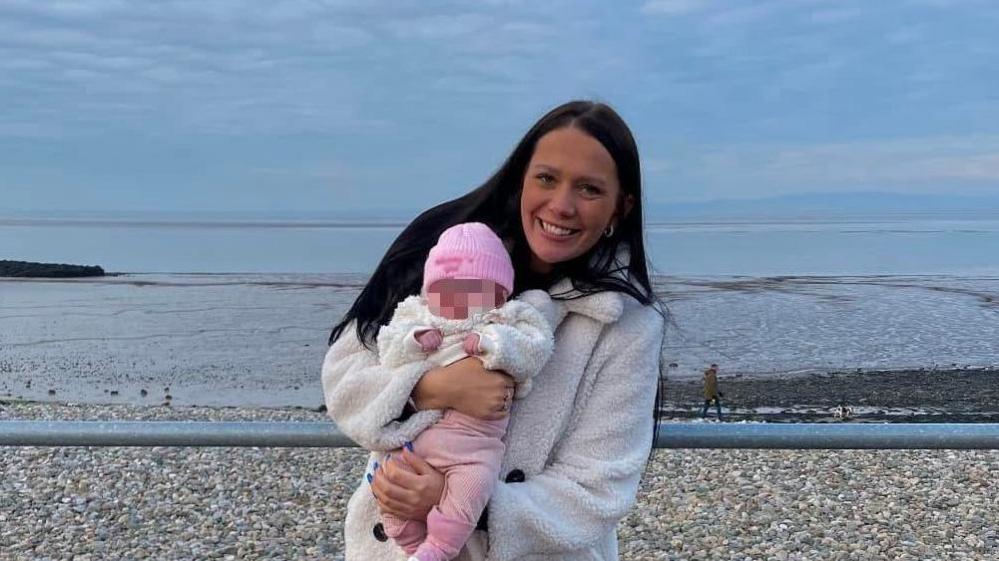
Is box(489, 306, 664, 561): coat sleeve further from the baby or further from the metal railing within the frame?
the metal railing

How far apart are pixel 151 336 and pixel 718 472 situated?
19.9m

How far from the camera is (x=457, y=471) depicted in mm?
1859

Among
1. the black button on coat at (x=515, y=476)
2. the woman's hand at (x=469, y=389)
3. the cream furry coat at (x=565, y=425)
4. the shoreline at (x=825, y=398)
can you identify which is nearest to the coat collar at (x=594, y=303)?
the cream furry coat at (x=565, y=425)

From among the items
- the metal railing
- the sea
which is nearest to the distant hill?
the sea

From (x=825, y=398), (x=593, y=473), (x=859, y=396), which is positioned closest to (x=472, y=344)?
(x=593, y=473)

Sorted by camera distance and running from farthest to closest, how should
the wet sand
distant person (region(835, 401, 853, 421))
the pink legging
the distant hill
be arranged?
the distant hill → the wet sand → distant person (region(835, 401, 853, 421)) → the pink legging

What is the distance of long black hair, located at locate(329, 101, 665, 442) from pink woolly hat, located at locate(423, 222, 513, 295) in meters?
0.17

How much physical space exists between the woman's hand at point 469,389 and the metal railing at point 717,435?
17.0 inches

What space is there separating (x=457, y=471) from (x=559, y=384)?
30 centimetres

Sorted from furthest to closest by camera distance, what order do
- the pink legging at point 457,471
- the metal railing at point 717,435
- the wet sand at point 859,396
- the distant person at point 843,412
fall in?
the wet sand at point 859,396 < the distant person at point 843,412 < the metal railing at point 717,435 < the pink legging at point 457,471

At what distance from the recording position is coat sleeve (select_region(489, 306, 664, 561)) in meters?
1.94

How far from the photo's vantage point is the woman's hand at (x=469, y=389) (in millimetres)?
1854

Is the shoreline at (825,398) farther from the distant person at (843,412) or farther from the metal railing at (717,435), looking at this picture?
the metal railing at (717,435)

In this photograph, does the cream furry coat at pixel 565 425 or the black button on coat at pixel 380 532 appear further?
the black button on coat at pixel 380 532
